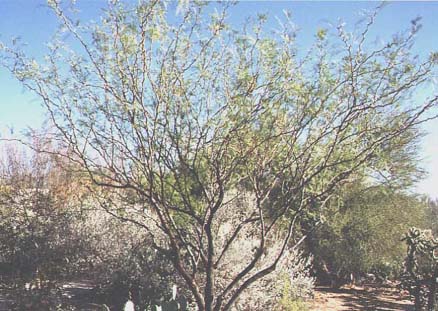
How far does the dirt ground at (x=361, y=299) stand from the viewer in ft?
33.3

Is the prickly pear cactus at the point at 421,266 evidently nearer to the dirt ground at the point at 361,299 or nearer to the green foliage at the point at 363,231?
the dirt ground at the point at 361,299

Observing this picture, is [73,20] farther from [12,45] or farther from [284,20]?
[284,20]

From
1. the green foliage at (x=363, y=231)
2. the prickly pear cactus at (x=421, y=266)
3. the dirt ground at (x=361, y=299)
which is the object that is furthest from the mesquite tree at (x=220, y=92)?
the green foliage at (x=363, y=231)

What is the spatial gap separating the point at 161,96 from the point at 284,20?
136cm

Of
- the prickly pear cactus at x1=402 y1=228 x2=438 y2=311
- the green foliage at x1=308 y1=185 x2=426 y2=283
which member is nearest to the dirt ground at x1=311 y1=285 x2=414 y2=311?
the green foliage at x1=308 y1=185 x2=426 y2=283

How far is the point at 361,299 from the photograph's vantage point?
464 inches

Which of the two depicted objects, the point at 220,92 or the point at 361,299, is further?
the point at 361,299

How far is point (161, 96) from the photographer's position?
4.27m

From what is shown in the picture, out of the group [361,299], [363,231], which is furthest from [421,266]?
[363,231]

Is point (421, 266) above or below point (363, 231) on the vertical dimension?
below

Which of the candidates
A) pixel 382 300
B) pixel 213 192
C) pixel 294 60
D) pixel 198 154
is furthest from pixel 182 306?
pixel 382 300

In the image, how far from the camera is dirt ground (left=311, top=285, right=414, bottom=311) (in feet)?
33.3

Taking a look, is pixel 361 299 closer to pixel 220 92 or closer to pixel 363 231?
pixel 363 231

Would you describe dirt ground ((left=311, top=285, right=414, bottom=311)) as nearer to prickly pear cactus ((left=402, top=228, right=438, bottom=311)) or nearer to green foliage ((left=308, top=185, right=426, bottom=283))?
green foliage ((left=308, top=185, right=426, bottom=283))
